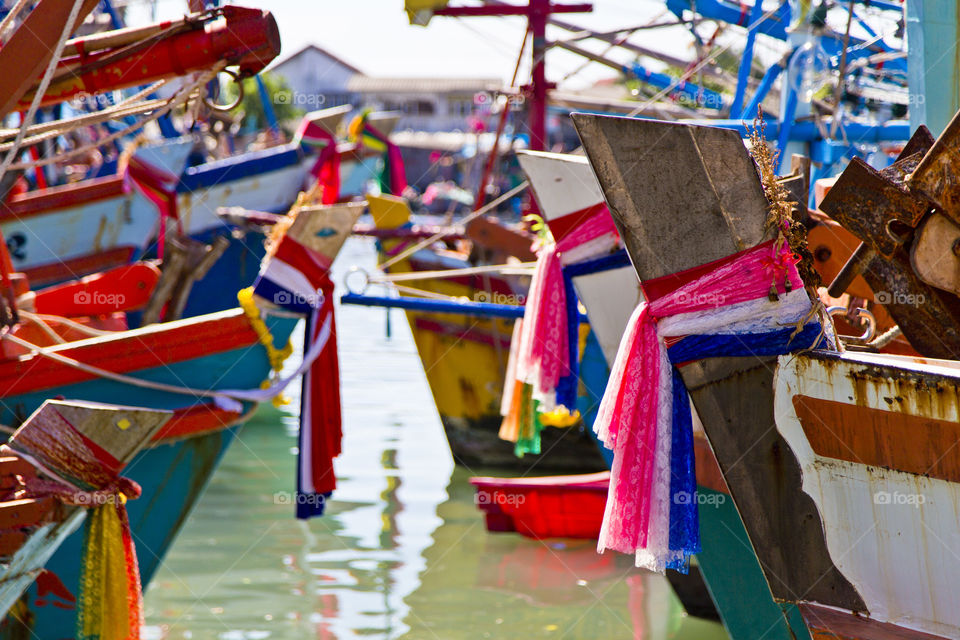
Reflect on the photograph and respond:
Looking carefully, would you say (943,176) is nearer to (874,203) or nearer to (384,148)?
(874,203)

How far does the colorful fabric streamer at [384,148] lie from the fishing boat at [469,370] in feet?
9.86

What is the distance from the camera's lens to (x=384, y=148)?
42.5 ft

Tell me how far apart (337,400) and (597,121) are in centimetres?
268

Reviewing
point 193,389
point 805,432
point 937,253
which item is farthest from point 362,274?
point 937,253

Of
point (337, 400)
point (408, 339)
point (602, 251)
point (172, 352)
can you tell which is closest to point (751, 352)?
point (602, 251)

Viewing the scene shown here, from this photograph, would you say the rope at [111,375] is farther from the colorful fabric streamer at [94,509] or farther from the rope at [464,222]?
the rope at [464,222]

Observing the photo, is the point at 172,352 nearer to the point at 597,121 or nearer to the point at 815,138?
the point at 597,121

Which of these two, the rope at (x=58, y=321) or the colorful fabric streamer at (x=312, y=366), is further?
the rope at (x=58, y=321)

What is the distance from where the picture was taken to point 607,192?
316 cm

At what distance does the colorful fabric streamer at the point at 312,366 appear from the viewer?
5.20 metres
